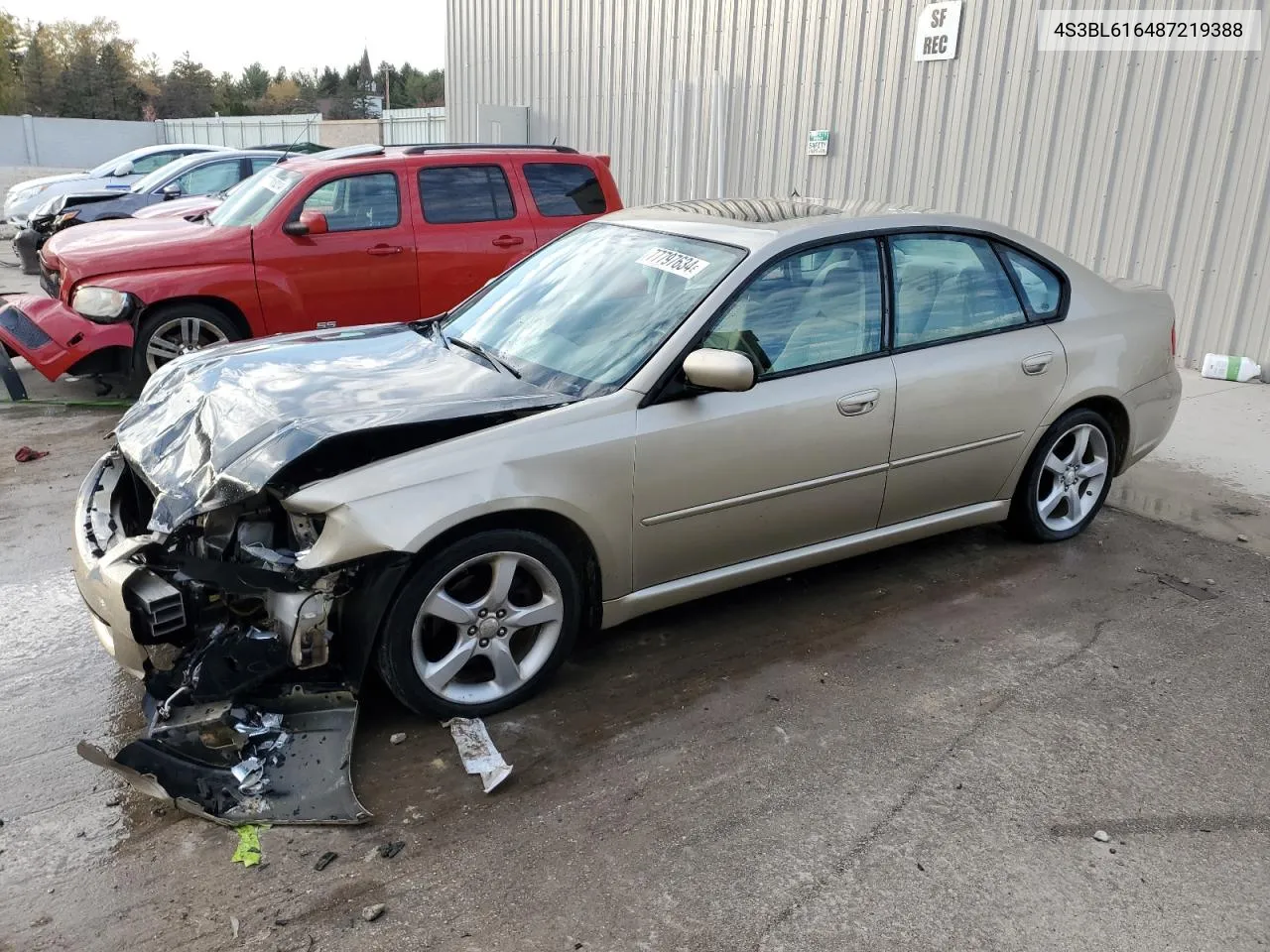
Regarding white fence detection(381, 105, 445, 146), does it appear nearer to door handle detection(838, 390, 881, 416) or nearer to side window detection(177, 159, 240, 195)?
side window detection(177, 159, 240, 195)

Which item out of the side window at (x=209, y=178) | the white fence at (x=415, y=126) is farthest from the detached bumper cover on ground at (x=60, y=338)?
the white fence at (x=415, y=126)

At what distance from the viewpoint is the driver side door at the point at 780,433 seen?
145 inches

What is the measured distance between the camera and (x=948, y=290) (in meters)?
4.50

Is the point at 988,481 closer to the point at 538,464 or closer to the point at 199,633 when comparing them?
the point at 538,464

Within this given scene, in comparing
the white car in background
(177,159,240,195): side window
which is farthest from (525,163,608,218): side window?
the white car in background

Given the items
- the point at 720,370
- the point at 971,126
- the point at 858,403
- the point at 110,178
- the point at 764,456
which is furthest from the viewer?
the point at 110,178

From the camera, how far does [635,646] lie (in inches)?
161

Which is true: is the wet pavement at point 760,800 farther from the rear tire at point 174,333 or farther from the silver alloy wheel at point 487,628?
the rear tire at point 174,333

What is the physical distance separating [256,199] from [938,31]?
22.4ft

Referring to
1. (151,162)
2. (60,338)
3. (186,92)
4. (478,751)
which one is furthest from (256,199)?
(186,92)

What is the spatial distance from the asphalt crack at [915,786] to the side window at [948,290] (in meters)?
1.45

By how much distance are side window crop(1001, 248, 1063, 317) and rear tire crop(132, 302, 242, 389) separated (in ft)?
17.6

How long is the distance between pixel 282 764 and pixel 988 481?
3288mm

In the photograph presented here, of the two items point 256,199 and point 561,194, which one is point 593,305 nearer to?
point 561,194
